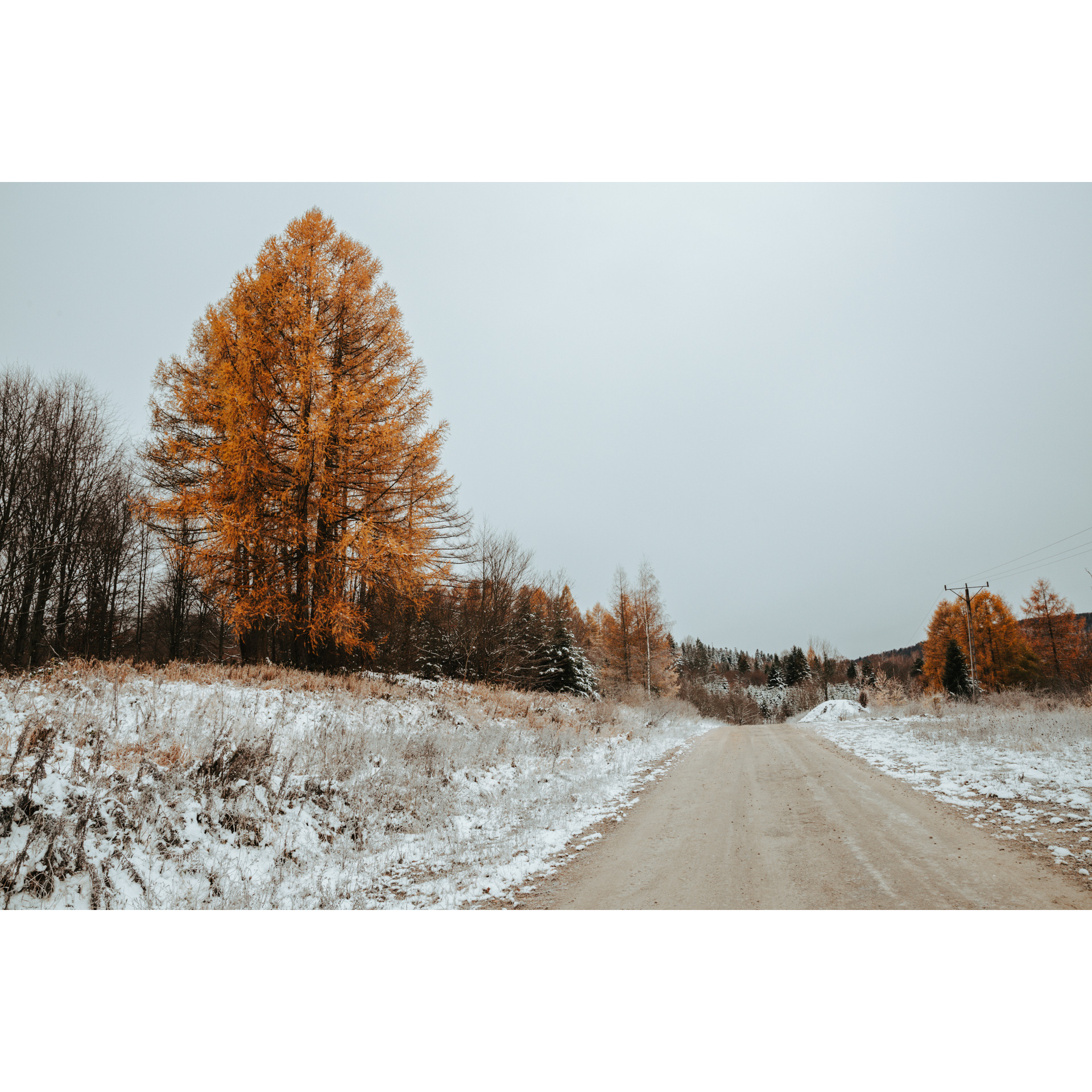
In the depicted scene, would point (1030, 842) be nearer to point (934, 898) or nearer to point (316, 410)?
point (934, 898)

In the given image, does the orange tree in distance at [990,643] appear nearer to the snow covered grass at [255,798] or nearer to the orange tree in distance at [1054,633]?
the orange tree in distance at [1054,633]

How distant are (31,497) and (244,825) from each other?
48.3 ft

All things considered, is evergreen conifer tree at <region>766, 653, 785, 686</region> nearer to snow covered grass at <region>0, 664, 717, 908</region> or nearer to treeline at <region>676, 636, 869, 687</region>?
treeline at <region>676, 636, 869, 687</region>

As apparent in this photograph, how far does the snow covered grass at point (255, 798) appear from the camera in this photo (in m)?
4.75

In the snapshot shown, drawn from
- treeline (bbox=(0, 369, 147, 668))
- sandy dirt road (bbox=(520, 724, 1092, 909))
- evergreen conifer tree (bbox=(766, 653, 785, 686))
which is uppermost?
treeline (bbox=(0, 369, 147, 668))

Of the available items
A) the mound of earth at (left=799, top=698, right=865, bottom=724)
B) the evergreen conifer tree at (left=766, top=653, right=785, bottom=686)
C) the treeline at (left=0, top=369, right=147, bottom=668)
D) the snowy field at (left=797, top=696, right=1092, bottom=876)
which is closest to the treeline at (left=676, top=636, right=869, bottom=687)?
the evergreen conifer tree at (left=766, top=653, right=785, bottom=686)

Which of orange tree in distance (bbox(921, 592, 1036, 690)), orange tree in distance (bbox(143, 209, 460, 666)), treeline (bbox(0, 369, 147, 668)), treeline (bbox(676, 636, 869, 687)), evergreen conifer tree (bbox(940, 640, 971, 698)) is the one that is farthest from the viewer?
treeline (bbox(676, 636, 869, 687))

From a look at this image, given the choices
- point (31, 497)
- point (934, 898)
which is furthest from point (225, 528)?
point (934, 898)

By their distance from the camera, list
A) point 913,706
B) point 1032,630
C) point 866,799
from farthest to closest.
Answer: point 1032,630, point 913,706, point 866,799

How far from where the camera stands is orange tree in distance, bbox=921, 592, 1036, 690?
38250 mm

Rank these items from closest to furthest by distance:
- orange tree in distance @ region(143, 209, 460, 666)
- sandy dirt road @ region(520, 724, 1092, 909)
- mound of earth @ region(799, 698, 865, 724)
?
sandy dirt road @ region(520, 724, 1092, 909), orange tree in distance @ region(143, 209, 460, 666), mound of earth @ region(799, 698, 865, 724)

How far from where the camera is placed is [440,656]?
87.1ft

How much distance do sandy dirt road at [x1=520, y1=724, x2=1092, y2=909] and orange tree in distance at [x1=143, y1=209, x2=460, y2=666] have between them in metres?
7.77

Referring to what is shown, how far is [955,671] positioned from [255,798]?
43.3 m
